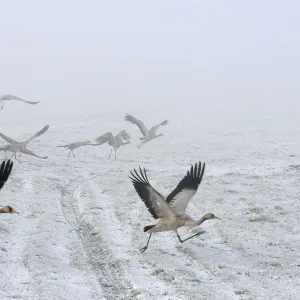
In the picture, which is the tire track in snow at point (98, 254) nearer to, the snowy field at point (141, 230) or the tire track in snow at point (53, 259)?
the snowy field at point (141, 230)

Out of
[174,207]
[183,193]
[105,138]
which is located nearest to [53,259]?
[174,207]

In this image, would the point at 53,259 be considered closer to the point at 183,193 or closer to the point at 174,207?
the point at 174,207

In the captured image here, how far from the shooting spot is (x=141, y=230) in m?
16.9

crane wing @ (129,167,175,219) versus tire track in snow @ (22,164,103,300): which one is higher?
crane wing @ (129,167,175,219)

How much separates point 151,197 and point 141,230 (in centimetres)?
497

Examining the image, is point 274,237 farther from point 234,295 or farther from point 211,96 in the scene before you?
point 211,96

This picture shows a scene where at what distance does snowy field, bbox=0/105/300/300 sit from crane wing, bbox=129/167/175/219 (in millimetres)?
1544

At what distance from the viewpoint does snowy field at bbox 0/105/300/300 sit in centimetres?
1258

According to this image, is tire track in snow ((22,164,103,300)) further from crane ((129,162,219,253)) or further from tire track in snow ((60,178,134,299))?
crane ((129,162,219,253))

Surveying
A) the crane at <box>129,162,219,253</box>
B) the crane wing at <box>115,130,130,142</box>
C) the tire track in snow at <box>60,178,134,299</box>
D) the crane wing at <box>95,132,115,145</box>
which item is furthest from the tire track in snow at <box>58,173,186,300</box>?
the crane wing at <box>115,130,130,142</box>

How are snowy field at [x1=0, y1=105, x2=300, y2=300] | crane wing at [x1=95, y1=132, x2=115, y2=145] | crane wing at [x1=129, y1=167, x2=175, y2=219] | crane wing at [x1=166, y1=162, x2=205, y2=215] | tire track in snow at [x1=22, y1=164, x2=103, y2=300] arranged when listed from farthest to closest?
crane wing at [x1=95, y1=132, x2=115, y2=145], crane wing at [x1=166, y1=162, x2=205, y2=215], snowy field at [x1=0, y1=105, x2=300, y2=300], tire track in snow at [x1=22, y1=164, x2=103, y2=300], crane wing at [x1=129, y1=167, x2=175, y2=219]

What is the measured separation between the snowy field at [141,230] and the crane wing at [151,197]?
1.54m

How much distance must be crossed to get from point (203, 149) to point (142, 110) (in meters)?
32.0

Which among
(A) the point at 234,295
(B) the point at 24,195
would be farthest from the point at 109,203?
(A) the point at 234,295
